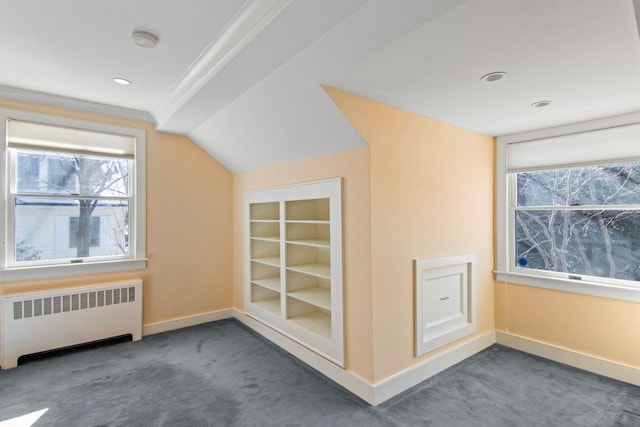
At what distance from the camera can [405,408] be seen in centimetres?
227

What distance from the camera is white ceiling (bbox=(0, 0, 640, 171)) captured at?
4.88 ft

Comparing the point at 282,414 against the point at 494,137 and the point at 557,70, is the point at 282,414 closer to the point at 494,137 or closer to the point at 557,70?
the point at 557,70

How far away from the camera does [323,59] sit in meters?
1.87

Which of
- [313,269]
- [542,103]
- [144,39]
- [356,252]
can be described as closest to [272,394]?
[313,269]

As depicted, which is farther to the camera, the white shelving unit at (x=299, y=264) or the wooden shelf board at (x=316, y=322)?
the wooden shelf board at (x=316, y=322)

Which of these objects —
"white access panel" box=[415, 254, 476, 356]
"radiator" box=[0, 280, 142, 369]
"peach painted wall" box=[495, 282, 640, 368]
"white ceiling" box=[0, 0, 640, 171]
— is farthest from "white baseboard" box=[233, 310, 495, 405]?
"white ceiling" box=[0, 0, 640, 171]

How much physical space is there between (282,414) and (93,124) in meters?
3.47

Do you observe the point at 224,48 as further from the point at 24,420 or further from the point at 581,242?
the point at 581,242

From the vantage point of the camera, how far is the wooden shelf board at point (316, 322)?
2.92 metres

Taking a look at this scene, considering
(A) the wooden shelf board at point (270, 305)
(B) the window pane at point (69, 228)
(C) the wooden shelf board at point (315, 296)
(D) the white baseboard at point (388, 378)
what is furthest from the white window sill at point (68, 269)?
(C) the wooden shelf board at point (315, 296)

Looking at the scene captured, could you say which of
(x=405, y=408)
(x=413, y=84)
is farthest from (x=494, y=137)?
(x=405, y=408)

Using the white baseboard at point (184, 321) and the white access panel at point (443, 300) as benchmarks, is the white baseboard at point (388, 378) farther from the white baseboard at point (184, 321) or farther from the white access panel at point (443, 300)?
the white baseboard at point (184, 321)

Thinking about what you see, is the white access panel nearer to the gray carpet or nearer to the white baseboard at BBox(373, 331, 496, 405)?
the white baseboard at BBox(373, 331, 496, 405)

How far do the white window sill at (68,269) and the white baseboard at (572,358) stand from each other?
428 cm
